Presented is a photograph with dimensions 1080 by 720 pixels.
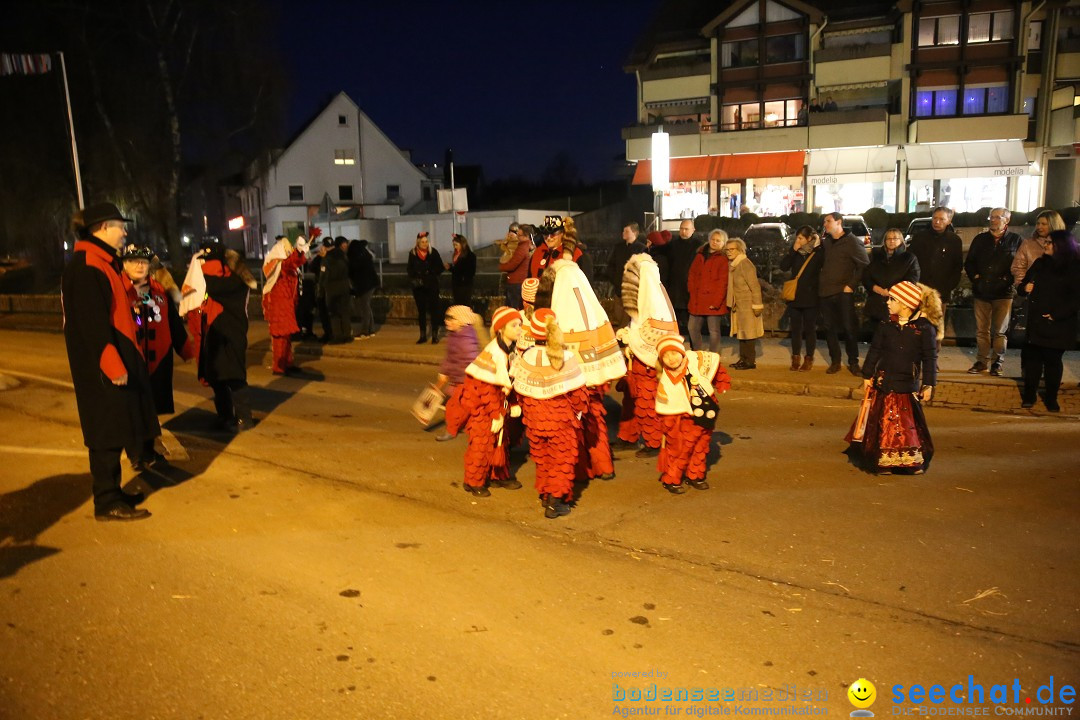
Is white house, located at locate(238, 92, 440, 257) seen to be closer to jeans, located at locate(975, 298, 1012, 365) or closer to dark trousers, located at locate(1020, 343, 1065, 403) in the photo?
jeans, located at locate(975, 298, 1012, 365)

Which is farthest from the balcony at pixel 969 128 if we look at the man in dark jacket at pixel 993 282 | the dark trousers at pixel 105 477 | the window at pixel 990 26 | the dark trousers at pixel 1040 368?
the dark trousers at pixel 105 477

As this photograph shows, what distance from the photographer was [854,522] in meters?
5.84

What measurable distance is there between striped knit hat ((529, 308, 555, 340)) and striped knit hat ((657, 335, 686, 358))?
102 centimetres

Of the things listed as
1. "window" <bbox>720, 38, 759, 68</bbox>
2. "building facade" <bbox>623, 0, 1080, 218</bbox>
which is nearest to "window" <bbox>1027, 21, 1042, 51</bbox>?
"building facade" <bbox>623, 0, 1080, 218</bbox>

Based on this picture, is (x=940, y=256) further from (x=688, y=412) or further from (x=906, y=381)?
(x=688, y=412)

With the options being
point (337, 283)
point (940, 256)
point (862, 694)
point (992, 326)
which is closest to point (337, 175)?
point (337, 283)

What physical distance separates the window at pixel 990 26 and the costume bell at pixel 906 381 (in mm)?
39177

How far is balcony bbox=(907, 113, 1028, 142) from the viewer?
3825 centimetres

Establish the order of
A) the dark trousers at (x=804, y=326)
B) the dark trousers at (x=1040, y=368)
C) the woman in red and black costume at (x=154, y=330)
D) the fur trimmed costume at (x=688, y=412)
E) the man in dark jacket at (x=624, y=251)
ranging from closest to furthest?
1. the fur trimmed costume at (x=688, y=412)
2. the woman in red and black costume at (x=154, y=330)
3. the dark trousers at (x=1040, y=368)
4. the dark trousers at (x=804, y=326)
5. the man in dark jacket at (x=624, y=251)

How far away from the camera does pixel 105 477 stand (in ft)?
19.7

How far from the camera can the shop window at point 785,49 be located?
41844 millimetres

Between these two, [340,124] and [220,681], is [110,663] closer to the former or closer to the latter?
[220,681]

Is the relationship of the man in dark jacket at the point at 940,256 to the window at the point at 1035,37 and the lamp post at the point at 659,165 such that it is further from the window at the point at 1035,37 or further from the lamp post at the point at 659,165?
the window at the point at 1035,37

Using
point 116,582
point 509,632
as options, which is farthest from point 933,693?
point 116,582
